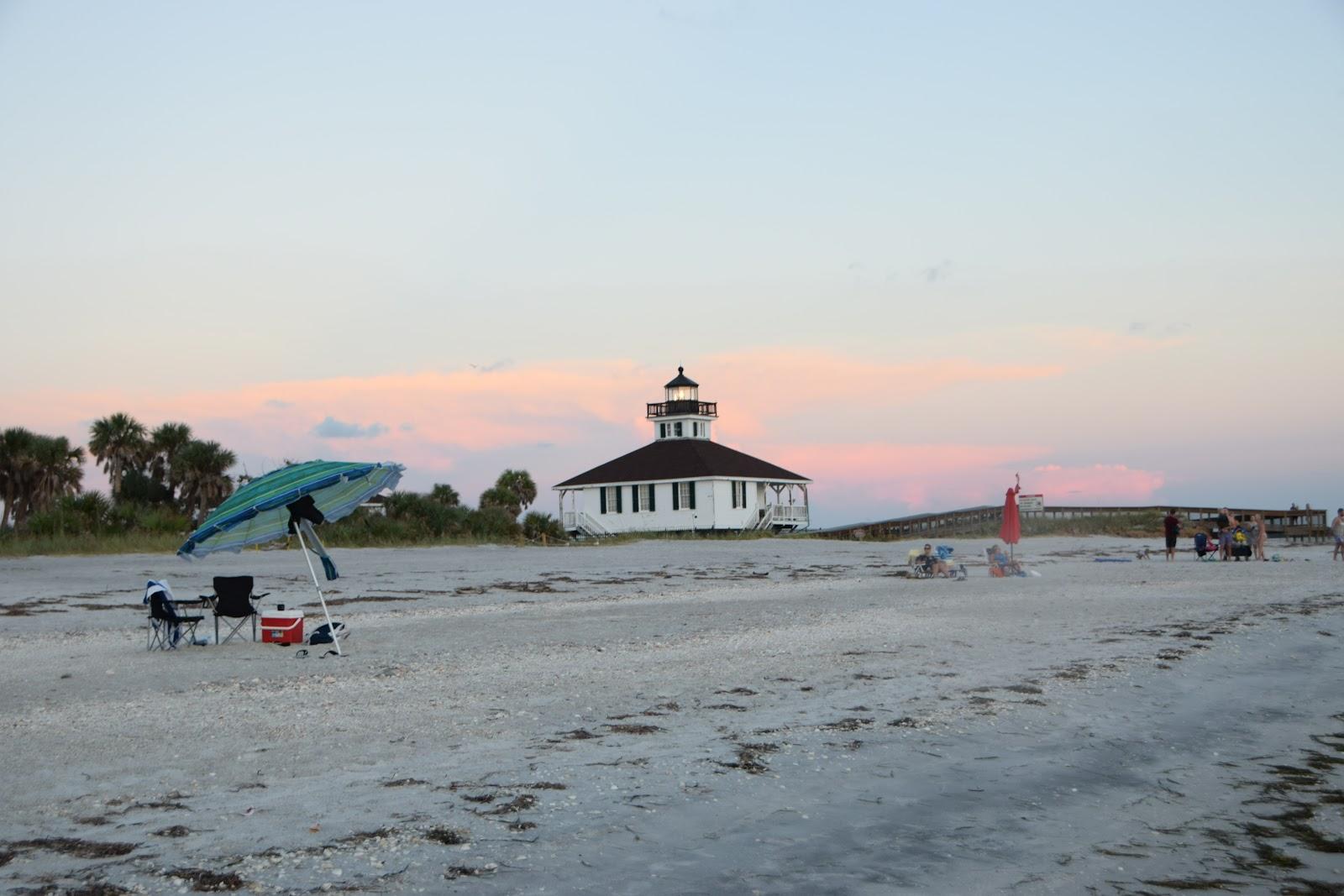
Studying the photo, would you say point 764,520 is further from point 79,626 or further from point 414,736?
point 414,736

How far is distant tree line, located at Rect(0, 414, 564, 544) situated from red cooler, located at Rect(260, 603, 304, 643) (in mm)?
23351

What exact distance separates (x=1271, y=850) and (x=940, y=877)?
1.97 meters

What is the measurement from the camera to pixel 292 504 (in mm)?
13781

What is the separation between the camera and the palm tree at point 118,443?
49.1m

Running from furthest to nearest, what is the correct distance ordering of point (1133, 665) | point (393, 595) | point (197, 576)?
point (197, 576) → point (393, 595) → point (1133, 665)

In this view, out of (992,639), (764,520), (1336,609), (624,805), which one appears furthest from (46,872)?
(764,520)

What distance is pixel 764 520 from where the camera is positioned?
57.8m

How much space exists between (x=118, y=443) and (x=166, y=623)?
39047 millimetres

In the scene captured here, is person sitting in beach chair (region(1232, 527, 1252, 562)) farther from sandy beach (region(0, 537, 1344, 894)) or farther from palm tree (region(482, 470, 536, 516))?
palm tree (region(482, 470, 536, 516))

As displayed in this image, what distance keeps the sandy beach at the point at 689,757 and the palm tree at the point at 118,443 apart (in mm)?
34109

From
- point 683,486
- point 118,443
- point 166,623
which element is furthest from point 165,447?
point 166,623

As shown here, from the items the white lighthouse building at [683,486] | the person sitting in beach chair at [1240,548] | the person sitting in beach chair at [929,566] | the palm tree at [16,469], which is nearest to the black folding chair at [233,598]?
the person sitting in beach chair at [929,566]

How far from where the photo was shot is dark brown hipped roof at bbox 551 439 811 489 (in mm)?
56409

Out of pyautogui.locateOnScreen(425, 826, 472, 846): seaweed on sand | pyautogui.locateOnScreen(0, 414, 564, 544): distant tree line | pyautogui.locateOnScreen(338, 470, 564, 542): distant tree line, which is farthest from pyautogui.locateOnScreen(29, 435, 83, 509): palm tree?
pyautogui.locateOnScreen(425, 826, 472, 846): seaweed on sand
